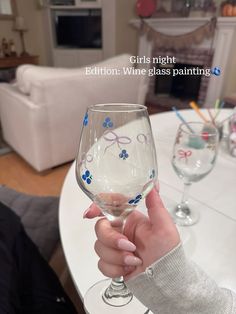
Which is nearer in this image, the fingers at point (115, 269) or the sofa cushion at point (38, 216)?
the fingers at point (115, 269)

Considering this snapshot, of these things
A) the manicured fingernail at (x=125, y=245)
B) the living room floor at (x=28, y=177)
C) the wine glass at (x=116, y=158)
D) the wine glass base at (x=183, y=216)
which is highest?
the wine glass at (x=116, y=158)

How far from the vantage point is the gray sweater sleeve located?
0.98 ft

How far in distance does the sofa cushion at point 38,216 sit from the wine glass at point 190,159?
1.52 feet

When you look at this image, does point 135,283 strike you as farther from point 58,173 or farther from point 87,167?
point 58,173

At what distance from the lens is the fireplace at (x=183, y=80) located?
349 centimetres

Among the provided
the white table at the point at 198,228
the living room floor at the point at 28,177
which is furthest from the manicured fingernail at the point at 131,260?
the living room floor at the point at 28,177

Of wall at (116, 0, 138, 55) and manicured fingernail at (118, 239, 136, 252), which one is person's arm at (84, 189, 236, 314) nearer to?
manicured fingernail at (118, 239, 136, 252)

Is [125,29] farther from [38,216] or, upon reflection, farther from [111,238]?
[111,238]

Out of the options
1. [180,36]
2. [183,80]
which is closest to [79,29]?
[180,36]

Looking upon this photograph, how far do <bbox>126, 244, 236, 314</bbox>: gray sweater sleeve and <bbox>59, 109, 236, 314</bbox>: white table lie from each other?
11 cm

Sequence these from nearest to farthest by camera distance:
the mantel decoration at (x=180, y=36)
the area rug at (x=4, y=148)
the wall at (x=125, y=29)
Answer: the area rug at (x=4, y=148) → the mantel decoration at (x=180, y=36) → the wall at (x=125, y=29)

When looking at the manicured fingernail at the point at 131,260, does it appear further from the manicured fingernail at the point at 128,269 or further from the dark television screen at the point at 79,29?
the dark television screen at the point at 79,29

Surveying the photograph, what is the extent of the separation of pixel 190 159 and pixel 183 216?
0.46 feet

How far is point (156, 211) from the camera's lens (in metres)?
0.32
